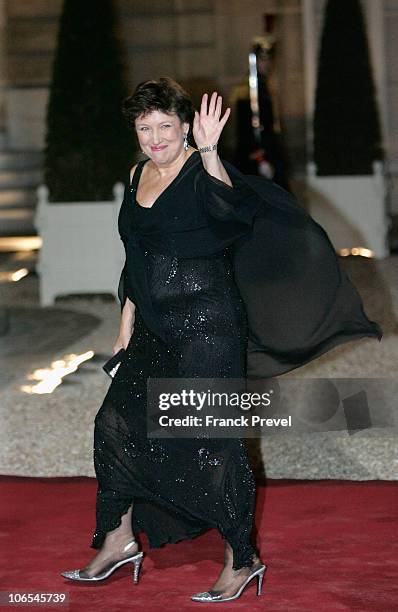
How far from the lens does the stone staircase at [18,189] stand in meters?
13.3

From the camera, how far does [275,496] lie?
4.98 meters

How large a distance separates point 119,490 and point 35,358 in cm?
382

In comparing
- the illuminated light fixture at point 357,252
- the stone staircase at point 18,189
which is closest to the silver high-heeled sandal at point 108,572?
the illuminated light fixture at point 357,252

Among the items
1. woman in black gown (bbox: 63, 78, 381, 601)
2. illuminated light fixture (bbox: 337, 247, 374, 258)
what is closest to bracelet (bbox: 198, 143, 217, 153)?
woman in black gown (bbox: 63, 78, 381, 601)

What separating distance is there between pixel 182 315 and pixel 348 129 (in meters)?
7.66

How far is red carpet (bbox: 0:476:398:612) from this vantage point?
12.7ft

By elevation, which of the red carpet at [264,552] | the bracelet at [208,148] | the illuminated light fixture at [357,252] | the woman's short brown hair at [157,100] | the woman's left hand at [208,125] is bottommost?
the illuminated light fixture at [357,252]

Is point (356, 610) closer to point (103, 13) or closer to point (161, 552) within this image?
point (161, 552)

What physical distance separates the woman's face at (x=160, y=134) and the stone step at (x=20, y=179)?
9.67 meters

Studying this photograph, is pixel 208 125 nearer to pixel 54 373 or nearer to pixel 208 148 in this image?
pixel 208 148

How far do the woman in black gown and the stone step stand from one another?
938 centimetres

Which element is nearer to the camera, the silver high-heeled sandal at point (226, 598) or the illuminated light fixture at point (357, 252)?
the silver high-heeled sandal at point (226, 598)

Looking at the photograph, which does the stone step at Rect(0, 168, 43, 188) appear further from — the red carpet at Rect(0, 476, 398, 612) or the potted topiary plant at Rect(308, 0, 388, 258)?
the red carpet at Rect(0, 476, 398, 612)

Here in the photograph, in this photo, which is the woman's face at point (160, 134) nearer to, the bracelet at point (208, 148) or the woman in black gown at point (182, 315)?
the woman in black gown at point (182, 315)
